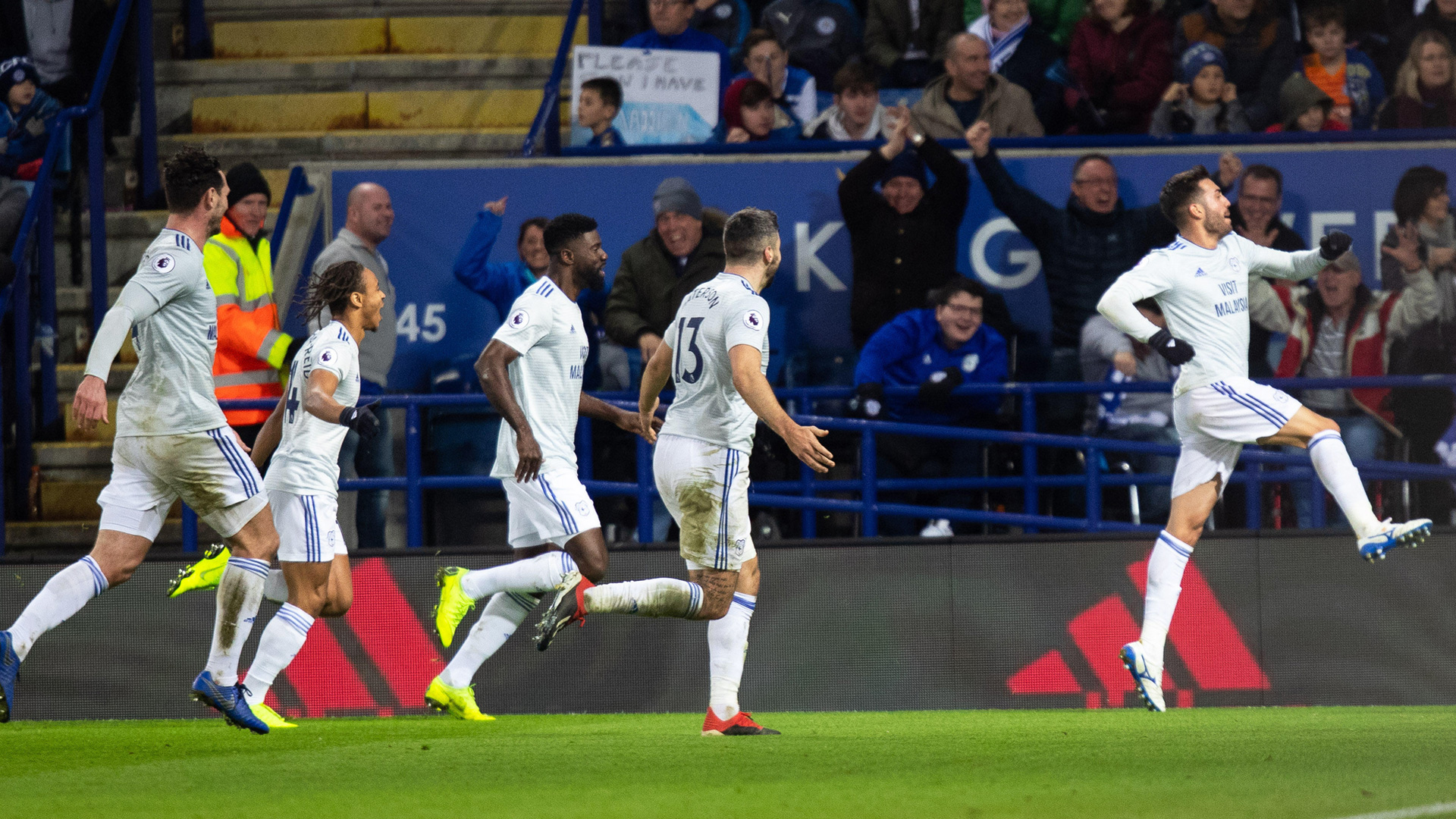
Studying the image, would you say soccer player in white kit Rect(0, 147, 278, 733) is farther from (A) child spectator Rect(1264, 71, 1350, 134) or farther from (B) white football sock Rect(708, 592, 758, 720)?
(A) child spectator Rect(1264, 71, 1350, 134)

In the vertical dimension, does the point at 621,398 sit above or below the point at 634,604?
above

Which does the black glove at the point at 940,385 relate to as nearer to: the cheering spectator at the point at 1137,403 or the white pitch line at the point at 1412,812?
the cheering spectator at the point at 1137,403

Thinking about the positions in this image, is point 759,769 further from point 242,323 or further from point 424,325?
point 424,325

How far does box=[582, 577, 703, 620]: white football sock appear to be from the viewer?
6770 mm

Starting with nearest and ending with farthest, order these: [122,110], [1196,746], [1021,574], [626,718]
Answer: [1196,746]
[626,718]
[1021,574]
[122,110]

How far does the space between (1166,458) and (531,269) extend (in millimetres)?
3900

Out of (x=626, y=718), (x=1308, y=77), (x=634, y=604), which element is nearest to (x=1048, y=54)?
(x=1308, y=77)

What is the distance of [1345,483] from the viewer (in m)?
7.96

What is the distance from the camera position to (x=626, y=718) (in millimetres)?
8797

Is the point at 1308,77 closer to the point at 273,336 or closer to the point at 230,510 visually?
the point at 273,336

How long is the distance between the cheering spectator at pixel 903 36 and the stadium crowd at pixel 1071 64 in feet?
0.04

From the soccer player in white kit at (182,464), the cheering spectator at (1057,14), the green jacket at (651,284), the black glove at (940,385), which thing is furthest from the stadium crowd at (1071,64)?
the soccer player in white kit at (182,464)

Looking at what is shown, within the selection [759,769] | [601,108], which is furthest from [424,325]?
[759,769]

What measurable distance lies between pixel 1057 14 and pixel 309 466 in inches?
286
